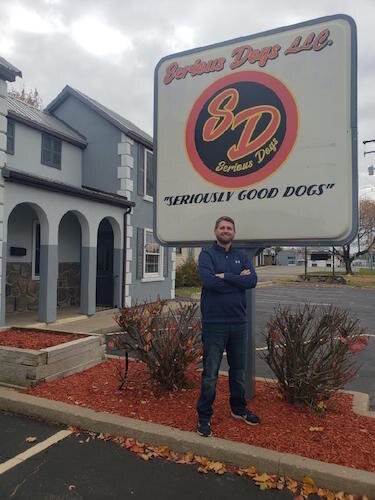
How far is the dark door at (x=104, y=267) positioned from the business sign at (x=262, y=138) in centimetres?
816

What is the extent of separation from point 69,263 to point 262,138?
9.66 metres

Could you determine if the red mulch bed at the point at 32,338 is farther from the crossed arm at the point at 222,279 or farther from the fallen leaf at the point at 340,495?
the fallen leaf at the point at 340,495

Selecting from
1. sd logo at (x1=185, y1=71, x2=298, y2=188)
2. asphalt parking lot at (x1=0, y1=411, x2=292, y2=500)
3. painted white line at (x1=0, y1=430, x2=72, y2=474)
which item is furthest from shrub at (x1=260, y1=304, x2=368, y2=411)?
painted white line at (x1=0, y1=430, x2=72, y2=474)

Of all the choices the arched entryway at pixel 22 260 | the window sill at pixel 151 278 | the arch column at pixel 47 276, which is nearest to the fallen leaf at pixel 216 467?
the arch column at pixel 47 276

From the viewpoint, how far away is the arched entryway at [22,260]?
1089cm

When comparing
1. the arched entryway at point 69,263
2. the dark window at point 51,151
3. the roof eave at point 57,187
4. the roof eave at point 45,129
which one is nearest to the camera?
the roof eave at point 57,187

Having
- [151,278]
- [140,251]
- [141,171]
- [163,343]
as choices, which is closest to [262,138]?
[163,343]

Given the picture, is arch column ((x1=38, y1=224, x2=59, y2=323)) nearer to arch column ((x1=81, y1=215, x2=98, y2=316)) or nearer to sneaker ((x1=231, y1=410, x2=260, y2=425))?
arch column ((x1=81, y1=215, x2=98, y2=316))

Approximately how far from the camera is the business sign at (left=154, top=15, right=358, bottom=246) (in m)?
4.14

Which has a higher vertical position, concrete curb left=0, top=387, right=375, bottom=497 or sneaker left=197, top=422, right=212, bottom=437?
sneaker left=197, top=422, right=212, bottom=437

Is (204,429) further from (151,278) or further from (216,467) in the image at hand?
(151,278)

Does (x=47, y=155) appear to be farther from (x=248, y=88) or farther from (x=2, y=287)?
(x=248, y=88)

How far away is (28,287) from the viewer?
Result: 11508mm

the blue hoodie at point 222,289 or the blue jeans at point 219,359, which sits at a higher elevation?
the blue hoodie at point 222,289
